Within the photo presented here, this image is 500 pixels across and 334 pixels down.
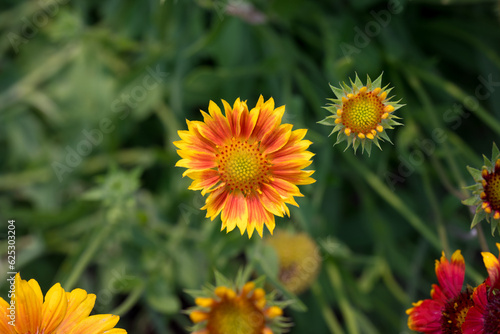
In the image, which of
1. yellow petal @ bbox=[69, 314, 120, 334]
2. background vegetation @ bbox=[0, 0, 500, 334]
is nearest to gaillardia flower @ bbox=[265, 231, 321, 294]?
background vegetation @ bbox=[0, 0, 500, 334]

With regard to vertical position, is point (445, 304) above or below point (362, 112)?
below

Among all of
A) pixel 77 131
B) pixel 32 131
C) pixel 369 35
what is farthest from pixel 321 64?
pixel 32 131

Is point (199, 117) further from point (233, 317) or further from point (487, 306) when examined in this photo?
point (487, 306)

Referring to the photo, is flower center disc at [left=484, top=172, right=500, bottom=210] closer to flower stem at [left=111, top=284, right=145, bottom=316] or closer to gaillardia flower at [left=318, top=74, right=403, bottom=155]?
gaillardia flower at [left=318, top=74, right=403, bottom=155]

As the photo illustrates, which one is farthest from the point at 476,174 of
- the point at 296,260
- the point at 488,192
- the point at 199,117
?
the point at 199,117

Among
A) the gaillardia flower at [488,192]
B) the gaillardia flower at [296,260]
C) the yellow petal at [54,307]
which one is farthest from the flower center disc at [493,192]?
the yellow petal at [54,307]

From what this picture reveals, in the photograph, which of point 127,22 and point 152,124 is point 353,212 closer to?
point 152,124
